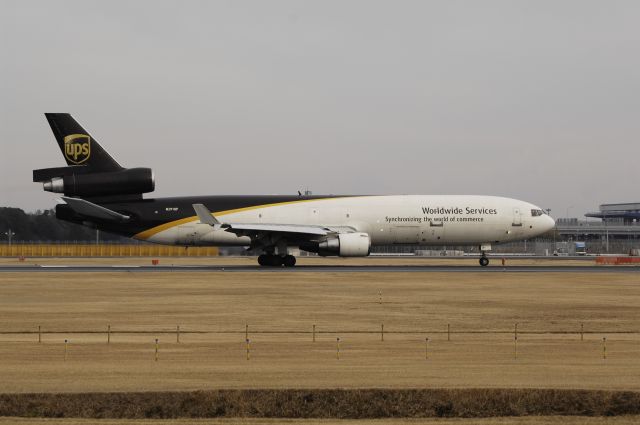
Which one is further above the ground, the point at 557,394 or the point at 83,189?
the point at 83,189

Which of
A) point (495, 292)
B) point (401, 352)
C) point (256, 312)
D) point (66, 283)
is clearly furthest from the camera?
point (66, 283)

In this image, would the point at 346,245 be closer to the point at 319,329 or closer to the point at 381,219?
the point at 381,219

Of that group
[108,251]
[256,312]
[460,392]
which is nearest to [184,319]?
[256,312]

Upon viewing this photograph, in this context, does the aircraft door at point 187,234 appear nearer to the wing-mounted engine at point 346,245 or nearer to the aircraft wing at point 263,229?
the aircraft wing at point 263,229

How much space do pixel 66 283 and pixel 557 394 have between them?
3791cm

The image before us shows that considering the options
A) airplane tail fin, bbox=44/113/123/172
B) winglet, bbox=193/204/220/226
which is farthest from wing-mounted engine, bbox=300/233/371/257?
airplane tail fin, bbox=44/113/123/172

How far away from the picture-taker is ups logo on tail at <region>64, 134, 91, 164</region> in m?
65.4

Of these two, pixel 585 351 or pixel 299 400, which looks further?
pixel 585 351

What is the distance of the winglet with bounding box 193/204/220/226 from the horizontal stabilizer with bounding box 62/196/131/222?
6881 mm

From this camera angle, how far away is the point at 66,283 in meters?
52.8

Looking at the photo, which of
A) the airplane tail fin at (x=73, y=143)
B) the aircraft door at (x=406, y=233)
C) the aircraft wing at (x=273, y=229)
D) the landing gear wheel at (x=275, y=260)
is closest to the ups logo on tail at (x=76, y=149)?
the airplane tail fin at (x=73, y=143)

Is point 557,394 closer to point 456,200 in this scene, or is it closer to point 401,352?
point 401,352

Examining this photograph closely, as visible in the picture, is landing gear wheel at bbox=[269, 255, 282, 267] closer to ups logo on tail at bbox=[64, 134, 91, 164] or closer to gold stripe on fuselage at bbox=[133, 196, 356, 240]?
gold stripe on fuselage at bbox=[133, 196, 356, 240]

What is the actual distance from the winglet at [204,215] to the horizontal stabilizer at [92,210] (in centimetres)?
688
